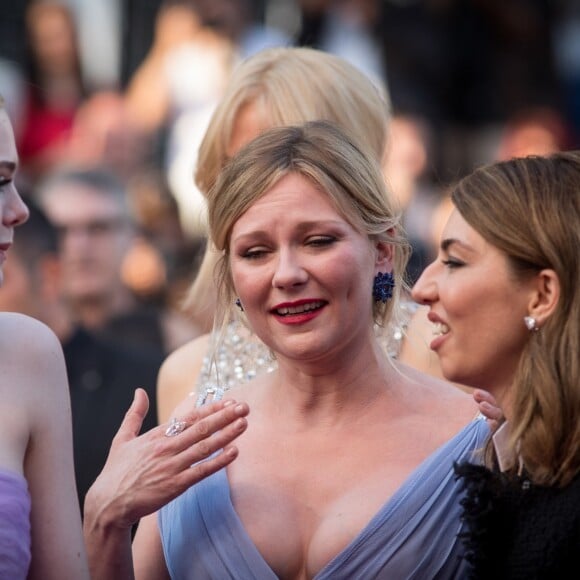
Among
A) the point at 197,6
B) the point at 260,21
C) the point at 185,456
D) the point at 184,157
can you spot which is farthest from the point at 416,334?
the point at 260,21

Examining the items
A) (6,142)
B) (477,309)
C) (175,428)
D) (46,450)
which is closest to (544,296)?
(477,309)

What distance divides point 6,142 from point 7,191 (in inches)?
5.0

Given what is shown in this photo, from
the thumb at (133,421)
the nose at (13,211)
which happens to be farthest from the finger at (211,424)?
the nose at (13,211)

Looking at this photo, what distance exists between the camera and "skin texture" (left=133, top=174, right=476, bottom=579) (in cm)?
362

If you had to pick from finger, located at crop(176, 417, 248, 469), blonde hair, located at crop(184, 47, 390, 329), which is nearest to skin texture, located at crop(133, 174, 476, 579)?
finger, located at crop(176, 417, 248, 469)

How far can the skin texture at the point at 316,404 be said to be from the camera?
3.62 meters

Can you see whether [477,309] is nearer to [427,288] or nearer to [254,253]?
[427,288]

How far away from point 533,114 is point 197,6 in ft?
8.00

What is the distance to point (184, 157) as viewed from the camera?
9.12 metres

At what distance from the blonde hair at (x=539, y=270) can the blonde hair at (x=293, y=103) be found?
3.96ft

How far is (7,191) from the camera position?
12.1ft

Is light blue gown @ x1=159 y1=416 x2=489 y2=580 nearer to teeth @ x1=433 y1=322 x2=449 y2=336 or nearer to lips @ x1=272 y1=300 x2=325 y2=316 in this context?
teeth @ x1=433 y1=322 x2=449 y2=336

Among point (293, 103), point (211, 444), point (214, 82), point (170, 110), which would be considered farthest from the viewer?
point (170, 110)

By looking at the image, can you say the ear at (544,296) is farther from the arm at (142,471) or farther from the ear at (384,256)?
the arm at (142,471)
